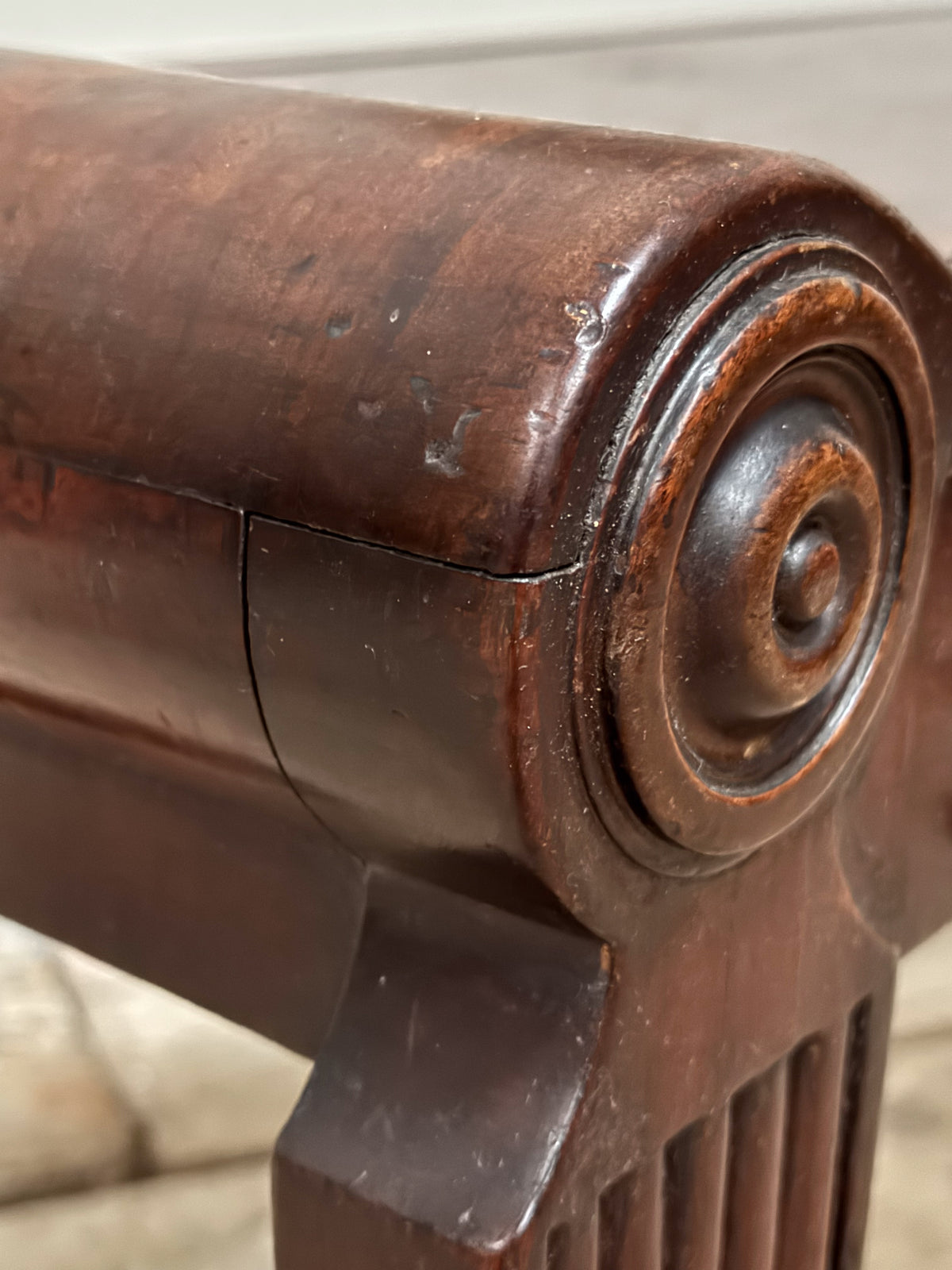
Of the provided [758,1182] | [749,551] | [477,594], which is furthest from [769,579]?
[758,1182]

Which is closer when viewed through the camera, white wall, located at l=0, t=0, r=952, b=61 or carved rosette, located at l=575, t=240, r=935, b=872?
carved rosette, located at l=575, t=240, r=935, b=872

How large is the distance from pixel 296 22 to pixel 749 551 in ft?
6.84

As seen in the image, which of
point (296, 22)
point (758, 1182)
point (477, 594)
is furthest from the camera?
point (296, 22)

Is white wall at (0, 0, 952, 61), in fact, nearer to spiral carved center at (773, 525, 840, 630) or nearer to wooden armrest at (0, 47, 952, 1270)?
wooden armrest at (0, 47, 952, 1270)

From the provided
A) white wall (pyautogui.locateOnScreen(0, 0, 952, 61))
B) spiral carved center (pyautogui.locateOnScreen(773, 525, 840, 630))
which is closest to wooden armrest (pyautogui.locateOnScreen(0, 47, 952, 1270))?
spiral carved center (pyautogui.locateOnScreen(773, 525, 840, 630))

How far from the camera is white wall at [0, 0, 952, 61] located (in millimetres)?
2191

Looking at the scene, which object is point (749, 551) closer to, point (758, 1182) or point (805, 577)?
point (805, 577)

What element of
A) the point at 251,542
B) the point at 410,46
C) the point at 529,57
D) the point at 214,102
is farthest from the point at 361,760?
the point at 529,57

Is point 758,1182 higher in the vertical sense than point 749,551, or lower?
lower

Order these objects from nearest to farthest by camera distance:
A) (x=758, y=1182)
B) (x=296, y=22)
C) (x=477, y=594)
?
(x=477, y=594) → (x=758, y=1182) → (x=296, y=22)


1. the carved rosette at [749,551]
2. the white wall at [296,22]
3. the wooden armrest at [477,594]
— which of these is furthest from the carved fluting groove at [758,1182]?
the white wall at [296,22]

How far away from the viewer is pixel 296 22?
244cm

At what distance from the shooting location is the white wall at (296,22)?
219 cm

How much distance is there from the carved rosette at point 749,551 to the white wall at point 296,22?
5.21 feet
